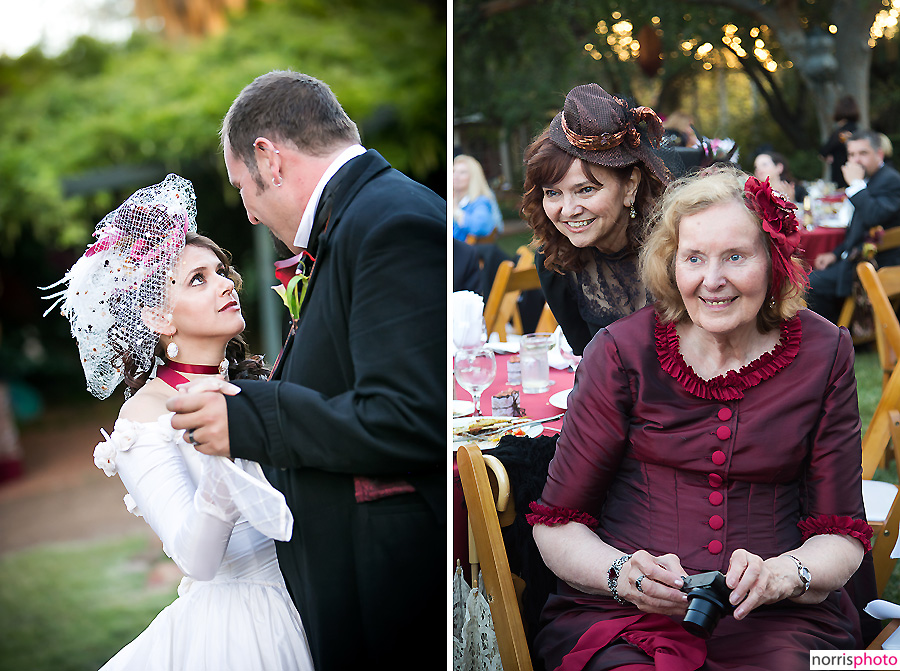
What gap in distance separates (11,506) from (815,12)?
4816 mm

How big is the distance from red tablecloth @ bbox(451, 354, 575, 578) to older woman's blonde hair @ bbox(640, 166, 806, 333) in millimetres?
447

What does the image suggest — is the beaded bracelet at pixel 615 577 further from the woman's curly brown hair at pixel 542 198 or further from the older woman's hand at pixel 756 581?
the woman's curly brown hair at pixel 542 198

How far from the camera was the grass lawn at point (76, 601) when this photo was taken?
3.56 metres

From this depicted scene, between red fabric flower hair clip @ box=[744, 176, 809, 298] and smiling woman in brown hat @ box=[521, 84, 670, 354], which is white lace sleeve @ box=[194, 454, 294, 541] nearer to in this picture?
smiling woman in brown hat @ box=[521, 84, 670, 354]

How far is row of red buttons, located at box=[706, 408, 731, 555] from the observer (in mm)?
1378

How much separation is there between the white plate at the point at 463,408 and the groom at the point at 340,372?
0.46 m

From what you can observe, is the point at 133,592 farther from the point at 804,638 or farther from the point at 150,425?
the point at 804,638

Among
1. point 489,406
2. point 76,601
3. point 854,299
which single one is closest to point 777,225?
point 489,406

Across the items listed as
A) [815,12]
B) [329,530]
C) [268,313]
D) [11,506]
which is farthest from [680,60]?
[11,506]

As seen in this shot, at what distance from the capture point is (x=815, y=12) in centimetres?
329

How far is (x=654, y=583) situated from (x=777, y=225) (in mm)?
648

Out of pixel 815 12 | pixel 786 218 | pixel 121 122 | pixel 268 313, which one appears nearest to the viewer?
pixel 786 218

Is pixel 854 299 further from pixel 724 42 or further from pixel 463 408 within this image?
pixel 463 408

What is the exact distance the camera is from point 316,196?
56.2 inches
